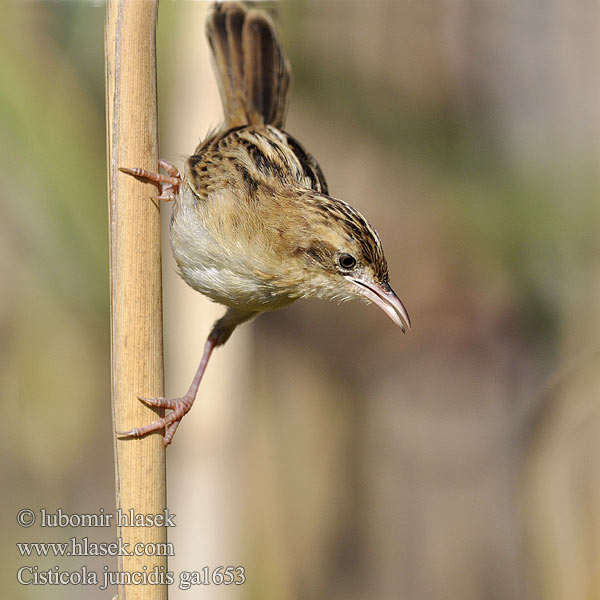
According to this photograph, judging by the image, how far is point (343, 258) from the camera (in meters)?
2.11

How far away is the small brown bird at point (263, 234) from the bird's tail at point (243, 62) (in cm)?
20

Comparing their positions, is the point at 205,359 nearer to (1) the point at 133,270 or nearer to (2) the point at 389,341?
(1) the point at 133,270

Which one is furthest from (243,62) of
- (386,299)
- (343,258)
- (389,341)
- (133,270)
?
→ (389,341)

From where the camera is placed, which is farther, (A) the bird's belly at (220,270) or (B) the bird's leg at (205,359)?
(A) the bird's belly at (220,270)

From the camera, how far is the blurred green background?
2887mm

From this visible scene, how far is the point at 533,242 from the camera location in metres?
3.39

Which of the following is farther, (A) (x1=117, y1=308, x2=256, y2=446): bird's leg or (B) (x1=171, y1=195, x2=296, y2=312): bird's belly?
(B) (x1=171, y1=195, x2=296, y2=312): bird's belly

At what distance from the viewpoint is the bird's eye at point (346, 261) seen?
210cm

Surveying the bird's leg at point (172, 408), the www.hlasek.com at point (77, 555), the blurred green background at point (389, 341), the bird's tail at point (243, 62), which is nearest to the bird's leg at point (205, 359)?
the bird's leg at point (172, 408)

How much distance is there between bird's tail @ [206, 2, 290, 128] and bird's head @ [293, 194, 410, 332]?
0.73m

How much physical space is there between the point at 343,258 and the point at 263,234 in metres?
0.27

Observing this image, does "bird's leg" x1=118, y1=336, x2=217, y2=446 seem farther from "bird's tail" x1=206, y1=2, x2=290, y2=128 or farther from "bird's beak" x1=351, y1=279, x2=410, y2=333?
"bird's tail" x1=206, y1=2, x2=290, y2=128

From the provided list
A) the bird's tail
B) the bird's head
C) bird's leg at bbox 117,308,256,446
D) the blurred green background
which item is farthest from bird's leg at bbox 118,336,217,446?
the bird's tail

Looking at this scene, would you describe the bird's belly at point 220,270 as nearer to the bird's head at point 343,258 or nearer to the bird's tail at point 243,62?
the bird's head at point 343,258
